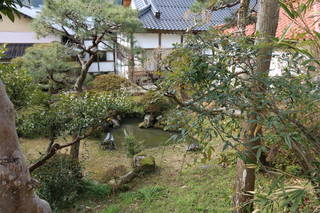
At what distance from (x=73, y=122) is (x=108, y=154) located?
310 cm

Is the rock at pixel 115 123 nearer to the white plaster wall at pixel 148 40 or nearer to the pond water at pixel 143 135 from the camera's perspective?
the pond water at pixel 143 135

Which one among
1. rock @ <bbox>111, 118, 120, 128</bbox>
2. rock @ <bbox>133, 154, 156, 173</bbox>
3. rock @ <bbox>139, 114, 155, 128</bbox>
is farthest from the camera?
rock @ <bbox>111, 118, 120, 128</bbox>

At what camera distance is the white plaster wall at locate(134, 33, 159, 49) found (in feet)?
41.4

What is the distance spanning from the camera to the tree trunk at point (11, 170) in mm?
1282

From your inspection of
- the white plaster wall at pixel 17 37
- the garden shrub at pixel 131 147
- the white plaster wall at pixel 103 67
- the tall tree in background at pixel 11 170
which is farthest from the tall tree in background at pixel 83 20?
the white plaster wall at pixel 103 67

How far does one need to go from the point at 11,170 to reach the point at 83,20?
532 centimetres

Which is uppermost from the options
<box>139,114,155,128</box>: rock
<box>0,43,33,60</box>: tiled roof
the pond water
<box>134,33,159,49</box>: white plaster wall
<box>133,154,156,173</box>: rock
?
<box>134,33,159,49</box>: white plaster wall

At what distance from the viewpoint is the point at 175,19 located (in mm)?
13492

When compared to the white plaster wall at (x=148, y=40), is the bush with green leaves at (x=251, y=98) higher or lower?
lower

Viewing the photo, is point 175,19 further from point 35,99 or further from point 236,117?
point 236,117

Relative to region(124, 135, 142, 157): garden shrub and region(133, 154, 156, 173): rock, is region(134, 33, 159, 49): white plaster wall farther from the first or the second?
region(133, 154, 156, 173): rock

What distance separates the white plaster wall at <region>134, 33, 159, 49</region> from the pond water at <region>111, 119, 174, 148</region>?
4519 mm

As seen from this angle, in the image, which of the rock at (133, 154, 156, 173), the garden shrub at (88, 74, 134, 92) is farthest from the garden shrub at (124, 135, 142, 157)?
the garden shrub at (88, 74, 134, 92)

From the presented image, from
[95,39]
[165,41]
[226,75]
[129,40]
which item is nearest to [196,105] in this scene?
[226,75]
